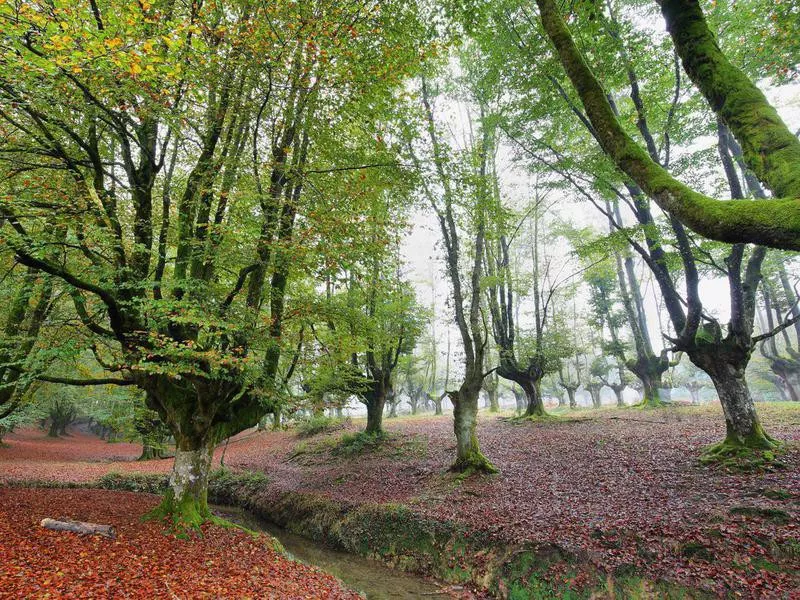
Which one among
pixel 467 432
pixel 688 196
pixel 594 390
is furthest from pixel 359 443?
pixel 594 390

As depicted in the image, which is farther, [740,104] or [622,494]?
[622,494]

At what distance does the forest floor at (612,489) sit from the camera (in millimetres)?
5926

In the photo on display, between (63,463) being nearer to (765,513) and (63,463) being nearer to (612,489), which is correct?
(612,489)

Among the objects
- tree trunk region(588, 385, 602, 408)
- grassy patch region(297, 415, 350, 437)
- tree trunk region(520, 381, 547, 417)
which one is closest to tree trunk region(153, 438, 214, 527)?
grassy patch region(297, 415, 350, 437)

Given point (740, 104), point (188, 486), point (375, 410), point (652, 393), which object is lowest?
point (188, 486)

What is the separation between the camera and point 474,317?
12703 mm

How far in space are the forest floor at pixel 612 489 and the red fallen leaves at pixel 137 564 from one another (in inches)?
152

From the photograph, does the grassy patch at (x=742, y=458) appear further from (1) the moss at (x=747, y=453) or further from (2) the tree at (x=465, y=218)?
(2) the tree at (x=465, y=218)

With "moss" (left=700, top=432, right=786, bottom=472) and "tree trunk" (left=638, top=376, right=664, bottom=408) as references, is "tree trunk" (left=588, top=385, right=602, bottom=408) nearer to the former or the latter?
"tree trunk" (left=638, top=376, right=664, bottom=408)

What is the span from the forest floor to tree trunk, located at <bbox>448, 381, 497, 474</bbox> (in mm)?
507

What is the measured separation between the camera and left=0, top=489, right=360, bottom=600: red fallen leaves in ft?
15.6

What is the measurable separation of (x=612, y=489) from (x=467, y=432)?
4.15m

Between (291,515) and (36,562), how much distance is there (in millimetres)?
7426

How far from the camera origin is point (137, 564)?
5688mm
